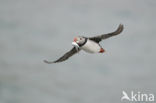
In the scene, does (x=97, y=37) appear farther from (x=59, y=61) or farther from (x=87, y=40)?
(x=59, y=61)

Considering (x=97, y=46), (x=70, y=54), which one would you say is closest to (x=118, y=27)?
(x=97, y=46)

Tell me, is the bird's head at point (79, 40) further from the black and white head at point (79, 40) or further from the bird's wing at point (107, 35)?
the bird's wing at point (107, 35)

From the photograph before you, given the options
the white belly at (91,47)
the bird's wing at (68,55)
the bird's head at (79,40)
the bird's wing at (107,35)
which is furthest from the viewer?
the bird's wing at (68,55)

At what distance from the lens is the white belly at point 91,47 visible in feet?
178

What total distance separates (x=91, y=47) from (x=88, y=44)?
0.83 metres

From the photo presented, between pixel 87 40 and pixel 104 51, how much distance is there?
397cm

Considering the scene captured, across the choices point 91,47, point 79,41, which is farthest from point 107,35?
point 79,41

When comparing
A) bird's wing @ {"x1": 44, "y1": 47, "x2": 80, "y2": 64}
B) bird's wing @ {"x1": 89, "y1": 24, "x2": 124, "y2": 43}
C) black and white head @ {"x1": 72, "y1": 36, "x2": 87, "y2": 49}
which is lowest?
black and white head @ {"x1": 72, "y1": 36, "x2": 87, "y2": 49}

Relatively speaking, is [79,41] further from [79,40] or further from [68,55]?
[68,55]

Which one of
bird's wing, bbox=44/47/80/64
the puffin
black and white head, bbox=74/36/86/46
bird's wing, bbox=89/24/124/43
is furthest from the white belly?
bird's wing, bbox=44/47/80/64

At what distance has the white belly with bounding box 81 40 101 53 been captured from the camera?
2138 inches

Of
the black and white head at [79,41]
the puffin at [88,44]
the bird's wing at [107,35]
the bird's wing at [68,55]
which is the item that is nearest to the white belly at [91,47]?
the puffin at [88,44]

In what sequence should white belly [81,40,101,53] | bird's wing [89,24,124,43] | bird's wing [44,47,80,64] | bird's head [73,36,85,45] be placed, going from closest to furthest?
bird's head [73,36,85,45] < white belly [81,40,101,53] < bird's wing [89,24,124,43] < bird's wing [44,47,80,64]

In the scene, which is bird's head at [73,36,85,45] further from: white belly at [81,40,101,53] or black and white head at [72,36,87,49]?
white belly at [81,40,101,53]
